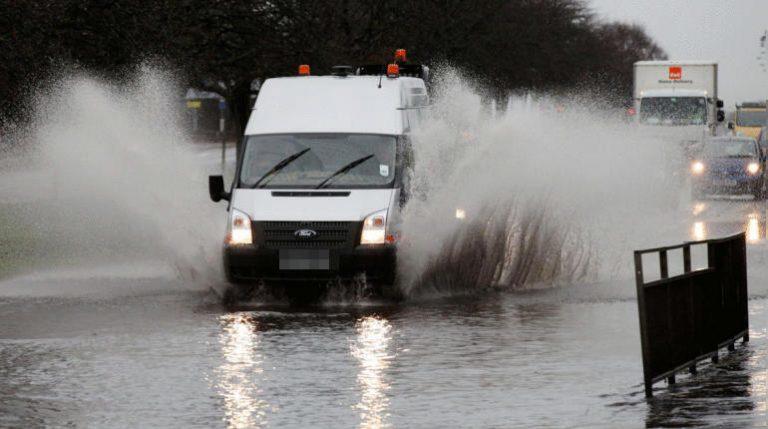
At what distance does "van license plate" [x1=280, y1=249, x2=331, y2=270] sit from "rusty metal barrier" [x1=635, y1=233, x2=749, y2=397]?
5.03 m

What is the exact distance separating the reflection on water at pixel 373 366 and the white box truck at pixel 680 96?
115 ft

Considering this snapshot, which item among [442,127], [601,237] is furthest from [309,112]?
[601,237]

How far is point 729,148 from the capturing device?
43750 mm

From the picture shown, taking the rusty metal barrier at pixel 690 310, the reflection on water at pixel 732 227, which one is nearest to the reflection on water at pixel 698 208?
the reflection on water at pixel 732 227

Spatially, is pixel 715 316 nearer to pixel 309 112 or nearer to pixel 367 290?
pixel 367 290

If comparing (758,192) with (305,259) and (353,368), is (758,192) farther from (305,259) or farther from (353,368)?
(353,368)

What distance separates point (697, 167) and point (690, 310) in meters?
31.9

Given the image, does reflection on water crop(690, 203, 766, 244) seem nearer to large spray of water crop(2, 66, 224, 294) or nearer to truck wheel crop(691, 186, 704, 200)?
truck wheel crop(691, 186, 704, 200)

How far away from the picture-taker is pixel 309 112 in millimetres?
18969

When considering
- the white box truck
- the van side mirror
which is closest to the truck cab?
the white box truck

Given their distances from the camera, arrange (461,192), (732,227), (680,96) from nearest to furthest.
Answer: (461,192) < (732,227) < (680,96)

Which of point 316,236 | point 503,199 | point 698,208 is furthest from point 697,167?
point 316,236

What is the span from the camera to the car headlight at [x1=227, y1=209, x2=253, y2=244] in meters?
17.5

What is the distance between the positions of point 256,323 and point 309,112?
13.3 ft
